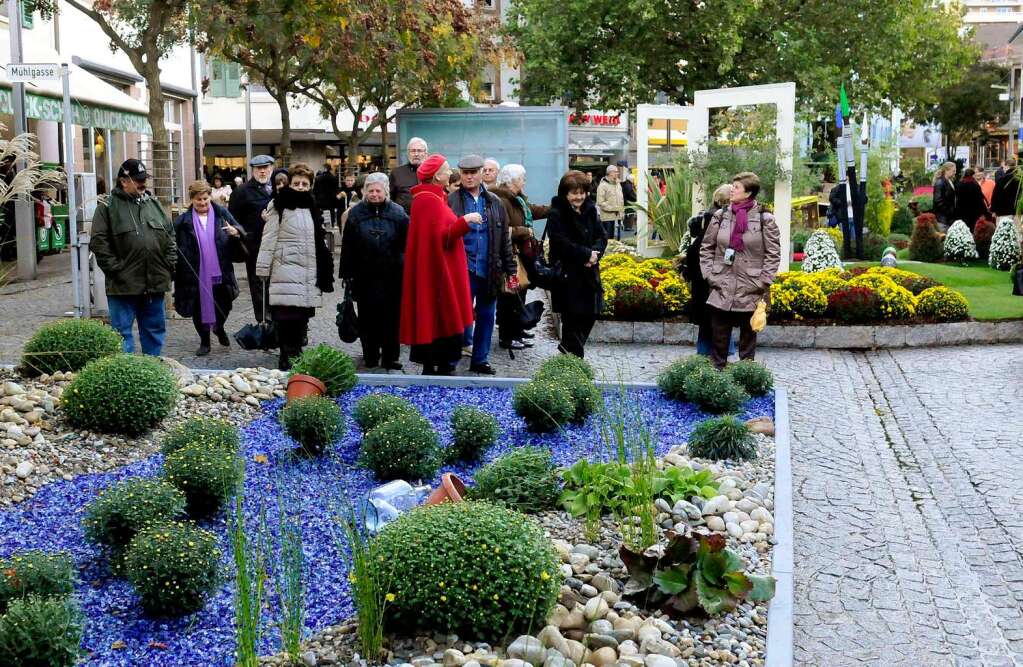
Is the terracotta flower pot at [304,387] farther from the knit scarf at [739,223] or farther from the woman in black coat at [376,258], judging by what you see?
the knit scarf at [739,223]

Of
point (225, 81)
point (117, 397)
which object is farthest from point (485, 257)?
point (225, 81)

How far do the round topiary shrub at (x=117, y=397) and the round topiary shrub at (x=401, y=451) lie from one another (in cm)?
152

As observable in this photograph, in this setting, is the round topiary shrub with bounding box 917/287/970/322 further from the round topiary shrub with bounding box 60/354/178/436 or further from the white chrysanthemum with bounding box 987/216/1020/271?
the round topiary shrub with bounding box 60/354/178/436

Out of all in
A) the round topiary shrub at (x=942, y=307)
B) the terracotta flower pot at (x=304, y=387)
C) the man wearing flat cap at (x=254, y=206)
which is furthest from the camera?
the round topiary shrub at (x=942, y=307)

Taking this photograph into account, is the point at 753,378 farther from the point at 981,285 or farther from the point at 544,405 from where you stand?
the point at 981,285

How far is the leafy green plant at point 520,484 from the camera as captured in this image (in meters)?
6.52

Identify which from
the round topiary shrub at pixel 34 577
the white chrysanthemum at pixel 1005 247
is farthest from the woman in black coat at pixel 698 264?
the white chrysanthemum at pixel 1005 247

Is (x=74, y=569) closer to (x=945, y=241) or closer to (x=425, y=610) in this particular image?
(x=425, y=610)

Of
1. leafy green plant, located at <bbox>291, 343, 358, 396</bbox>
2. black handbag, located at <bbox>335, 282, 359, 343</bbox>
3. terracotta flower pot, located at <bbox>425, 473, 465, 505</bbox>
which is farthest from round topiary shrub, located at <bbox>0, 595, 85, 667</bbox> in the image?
black handbag, located at <bbox>335, 282, 359, 343</bbox>

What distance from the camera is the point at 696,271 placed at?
11.2 m

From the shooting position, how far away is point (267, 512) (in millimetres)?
6496

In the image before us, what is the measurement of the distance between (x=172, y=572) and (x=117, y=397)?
2863 millimetres

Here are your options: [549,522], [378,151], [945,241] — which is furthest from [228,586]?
[378,151]

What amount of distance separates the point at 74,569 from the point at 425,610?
1767 millimetres
